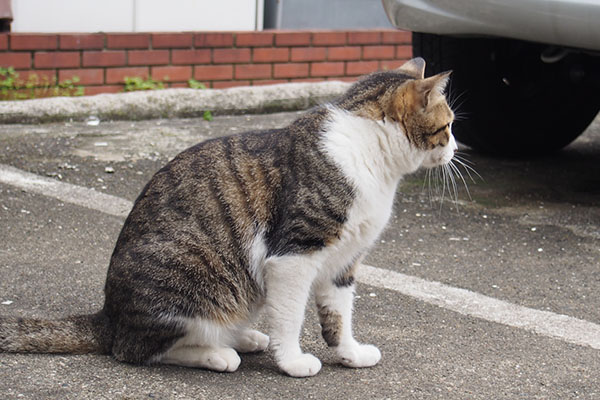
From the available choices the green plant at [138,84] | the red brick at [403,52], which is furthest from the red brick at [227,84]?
the red brick at [403,52]

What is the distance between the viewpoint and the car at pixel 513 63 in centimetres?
415

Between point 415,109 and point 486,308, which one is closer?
point 415,109

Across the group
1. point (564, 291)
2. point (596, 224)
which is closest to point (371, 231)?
point (564, 291)

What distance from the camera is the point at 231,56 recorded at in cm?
703

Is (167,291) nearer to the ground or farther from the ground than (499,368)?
farther from the ground

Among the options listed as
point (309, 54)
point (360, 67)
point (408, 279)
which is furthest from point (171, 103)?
point (408, 279)

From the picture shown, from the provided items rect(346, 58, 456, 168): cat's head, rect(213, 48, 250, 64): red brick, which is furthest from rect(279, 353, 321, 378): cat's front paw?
rect(213, 48, 250, 64): red brick

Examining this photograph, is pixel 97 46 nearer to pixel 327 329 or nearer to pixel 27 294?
pixel 27 294

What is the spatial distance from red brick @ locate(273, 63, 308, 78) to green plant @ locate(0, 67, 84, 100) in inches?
62.1

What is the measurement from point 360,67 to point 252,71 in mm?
972

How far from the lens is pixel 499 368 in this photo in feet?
Answer: 9.71

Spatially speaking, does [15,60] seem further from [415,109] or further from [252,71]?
[415,109]

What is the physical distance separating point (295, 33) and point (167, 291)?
4.71 meters

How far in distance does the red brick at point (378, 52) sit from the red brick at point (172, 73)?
1.54m
